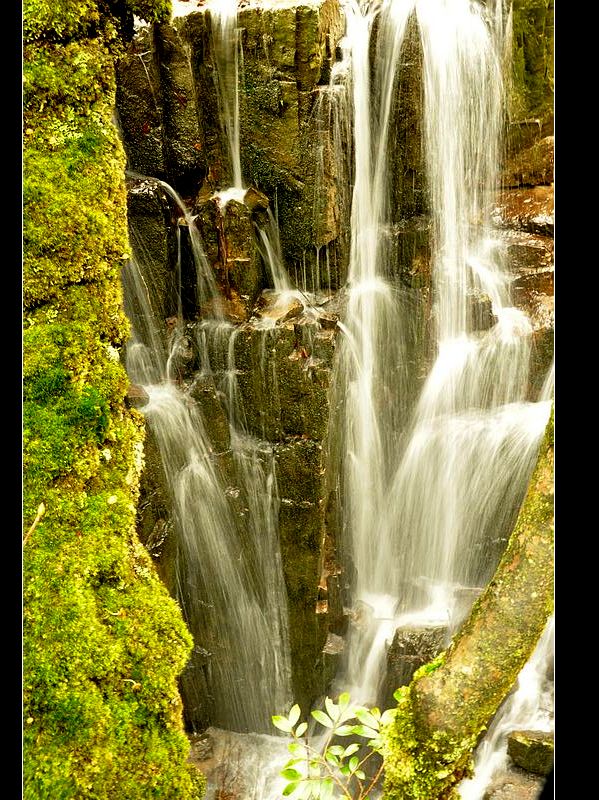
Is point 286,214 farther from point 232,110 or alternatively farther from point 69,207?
point 69,207

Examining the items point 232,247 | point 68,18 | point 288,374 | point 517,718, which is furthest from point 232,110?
point 517,718

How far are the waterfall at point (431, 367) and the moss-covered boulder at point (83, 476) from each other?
13.1 ft

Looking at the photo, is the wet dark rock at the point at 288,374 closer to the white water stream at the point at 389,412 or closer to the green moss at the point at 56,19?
the white water stream at the point at 389,412

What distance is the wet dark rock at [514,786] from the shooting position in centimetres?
412

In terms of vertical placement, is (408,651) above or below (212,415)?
below

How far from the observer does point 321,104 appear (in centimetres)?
527

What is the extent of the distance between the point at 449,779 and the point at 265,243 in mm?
4847

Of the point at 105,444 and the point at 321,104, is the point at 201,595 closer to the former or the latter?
the point at 105,444

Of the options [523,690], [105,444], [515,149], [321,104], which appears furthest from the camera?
[515,149]

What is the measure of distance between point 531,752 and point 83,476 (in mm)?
4285

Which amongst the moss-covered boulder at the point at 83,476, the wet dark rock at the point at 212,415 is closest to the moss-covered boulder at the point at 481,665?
the moss-covered boulder at the point at 83,476

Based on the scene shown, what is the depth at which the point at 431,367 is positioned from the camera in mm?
5785

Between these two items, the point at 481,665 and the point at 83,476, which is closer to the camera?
the point at 481,665
